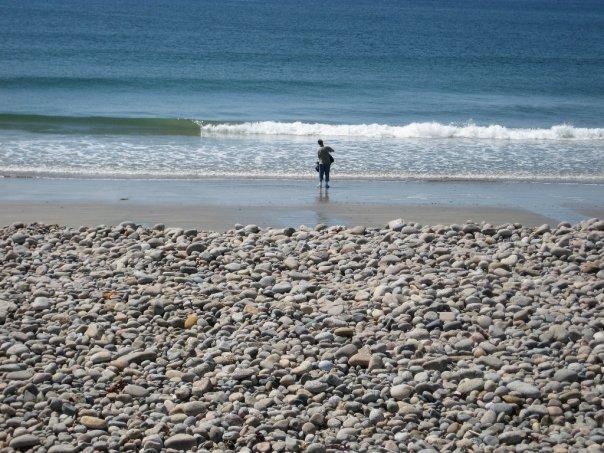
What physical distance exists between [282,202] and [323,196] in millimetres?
1172

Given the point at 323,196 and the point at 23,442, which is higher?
the point at 323,196

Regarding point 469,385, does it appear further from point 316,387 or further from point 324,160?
point 324,160

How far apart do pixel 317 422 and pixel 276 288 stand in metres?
3.12

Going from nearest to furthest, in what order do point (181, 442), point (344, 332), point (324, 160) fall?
1. point (181, 442)
2. point (344, 332)
3. point (324, 160)

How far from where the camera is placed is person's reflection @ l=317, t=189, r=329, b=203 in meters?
19.2

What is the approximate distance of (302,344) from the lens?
1026cm

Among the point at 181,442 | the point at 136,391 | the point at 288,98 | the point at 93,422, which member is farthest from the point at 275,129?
the point at 181,442

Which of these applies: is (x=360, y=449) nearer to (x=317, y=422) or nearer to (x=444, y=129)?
(x=317, y=422)

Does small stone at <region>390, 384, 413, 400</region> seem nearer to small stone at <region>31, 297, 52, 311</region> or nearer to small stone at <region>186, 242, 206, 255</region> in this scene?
small stone at <region>31, 297, 52, 311</region>

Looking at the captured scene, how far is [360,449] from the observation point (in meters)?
8.42

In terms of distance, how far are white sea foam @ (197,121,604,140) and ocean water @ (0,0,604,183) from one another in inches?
3.5

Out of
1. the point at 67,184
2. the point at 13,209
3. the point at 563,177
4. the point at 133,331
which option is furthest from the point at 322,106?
the point at 133,331

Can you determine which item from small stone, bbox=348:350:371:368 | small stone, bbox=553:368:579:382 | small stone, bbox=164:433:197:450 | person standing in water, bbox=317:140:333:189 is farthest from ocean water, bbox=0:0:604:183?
small stone, bbox=164:433:197:450

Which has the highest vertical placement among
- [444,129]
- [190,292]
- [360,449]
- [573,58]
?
[573,58]
